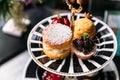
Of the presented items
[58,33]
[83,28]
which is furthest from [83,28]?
[58,33]

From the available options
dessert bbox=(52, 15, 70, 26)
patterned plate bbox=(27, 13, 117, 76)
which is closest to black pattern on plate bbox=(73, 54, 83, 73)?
patterned plate bbox=(27, 13, 117, 76)

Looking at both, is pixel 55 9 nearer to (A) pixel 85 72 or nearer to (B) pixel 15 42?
(B) pixel 15 42

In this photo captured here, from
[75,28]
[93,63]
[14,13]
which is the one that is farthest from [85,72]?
[14,13]

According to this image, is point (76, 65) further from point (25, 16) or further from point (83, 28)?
point (25, 16)

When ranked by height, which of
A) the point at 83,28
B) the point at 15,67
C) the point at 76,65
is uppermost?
the point at 83,28

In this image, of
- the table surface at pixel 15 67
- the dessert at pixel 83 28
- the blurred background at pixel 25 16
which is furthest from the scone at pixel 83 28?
the table surface at pixel 15 67
